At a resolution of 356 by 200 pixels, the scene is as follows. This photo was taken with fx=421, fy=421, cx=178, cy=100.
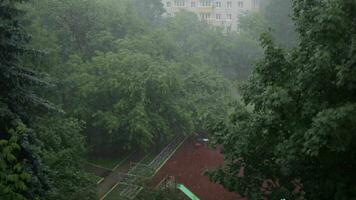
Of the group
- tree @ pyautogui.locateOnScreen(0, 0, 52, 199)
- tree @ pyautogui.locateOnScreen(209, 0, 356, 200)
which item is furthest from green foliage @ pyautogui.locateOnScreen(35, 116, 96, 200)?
tree @ pyautogui.locateOnScreen(209, 0, 356, 200)

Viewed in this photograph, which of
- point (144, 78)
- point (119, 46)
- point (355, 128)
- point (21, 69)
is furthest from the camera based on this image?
point (119, 46)

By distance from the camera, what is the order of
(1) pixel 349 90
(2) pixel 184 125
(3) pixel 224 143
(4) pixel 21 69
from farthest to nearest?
(2) pixel 184 125
(4) pixel 21 69
(3) pixel 224 143
(1) pixel 349 90

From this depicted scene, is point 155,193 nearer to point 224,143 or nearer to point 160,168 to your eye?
point 224,143

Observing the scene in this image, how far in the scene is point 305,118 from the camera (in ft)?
28.6

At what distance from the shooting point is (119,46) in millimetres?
22984

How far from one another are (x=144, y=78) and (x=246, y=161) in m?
9.88

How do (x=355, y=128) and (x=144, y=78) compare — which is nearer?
(x=355, y=128)

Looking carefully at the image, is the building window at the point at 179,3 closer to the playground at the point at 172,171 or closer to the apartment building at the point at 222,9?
the apartment building at the point at 222,9

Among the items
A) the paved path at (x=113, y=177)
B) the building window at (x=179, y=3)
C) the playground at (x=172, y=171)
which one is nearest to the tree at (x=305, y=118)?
the playground at (x=172, y=171)

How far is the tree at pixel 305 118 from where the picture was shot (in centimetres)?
761

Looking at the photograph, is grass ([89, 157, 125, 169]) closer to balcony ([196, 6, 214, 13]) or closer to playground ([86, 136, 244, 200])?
playground ([86, 136, 244, 200])

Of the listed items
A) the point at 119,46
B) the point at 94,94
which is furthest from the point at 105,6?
the point at 94,94

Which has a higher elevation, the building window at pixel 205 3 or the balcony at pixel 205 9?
the building window at pixel 205 3

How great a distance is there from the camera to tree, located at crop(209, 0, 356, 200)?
300 inches
